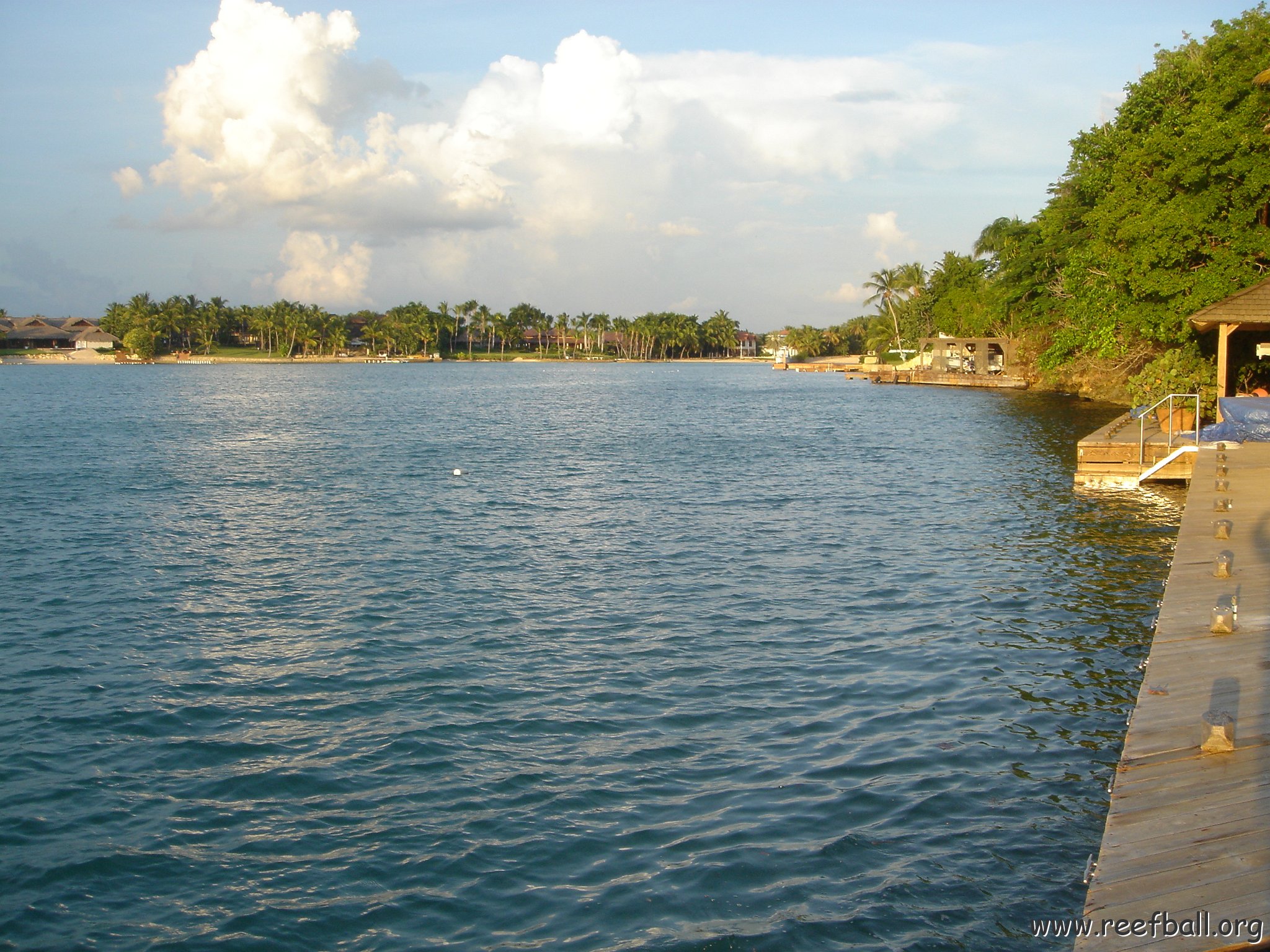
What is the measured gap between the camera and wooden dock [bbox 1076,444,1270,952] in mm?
5309

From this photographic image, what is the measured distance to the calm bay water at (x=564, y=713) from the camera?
301 inches

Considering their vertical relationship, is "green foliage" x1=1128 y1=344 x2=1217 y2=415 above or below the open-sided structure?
below

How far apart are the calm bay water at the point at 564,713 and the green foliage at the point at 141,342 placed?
502ft

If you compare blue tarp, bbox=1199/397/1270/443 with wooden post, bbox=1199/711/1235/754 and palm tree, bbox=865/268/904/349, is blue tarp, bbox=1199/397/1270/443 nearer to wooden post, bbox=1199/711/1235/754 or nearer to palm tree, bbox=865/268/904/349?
wooden post, bbox=1199/711/1235/754

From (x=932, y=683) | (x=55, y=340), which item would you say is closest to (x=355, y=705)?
(x=932, y=683)

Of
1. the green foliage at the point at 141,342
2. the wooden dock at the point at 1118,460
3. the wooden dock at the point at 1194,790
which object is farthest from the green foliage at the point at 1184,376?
the green foliage at the point at 141,342

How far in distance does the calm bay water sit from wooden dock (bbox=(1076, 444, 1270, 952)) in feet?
4.08

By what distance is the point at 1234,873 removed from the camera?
561 cm

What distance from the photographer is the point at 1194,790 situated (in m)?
6.69

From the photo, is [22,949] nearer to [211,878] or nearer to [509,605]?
[211,878]

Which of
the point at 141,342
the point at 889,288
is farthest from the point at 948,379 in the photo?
the point at 141,342

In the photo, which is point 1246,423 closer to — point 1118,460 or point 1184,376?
point 1118,460

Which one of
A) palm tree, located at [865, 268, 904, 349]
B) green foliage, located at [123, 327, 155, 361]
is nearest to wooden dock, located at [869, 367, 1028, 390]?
palm tree, located at [865, 268, 904, 349]

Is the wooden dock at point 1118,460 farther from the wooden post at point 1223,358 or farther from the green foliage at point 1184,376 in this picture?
the green foliage at point 1184,376
